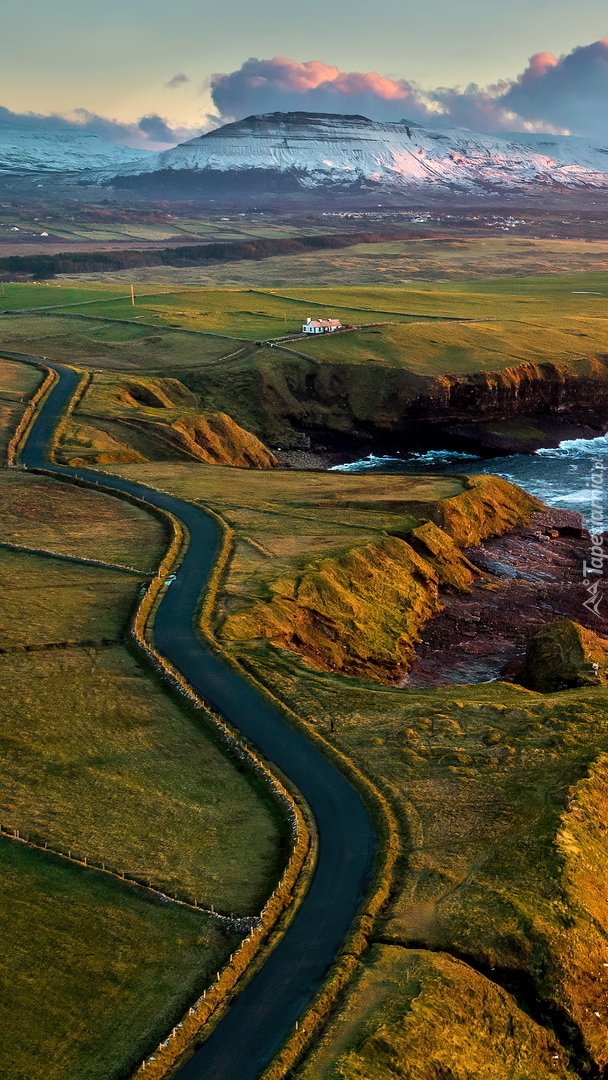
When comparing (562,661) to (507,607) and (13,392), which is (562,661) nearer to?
(507,607)

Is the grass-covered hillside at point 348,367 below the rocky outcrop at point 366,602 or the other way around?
the other way around

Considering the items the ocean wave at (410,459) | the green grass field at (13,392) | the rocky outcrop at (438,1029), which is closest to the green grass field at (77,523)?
the green grass field at (13,392)

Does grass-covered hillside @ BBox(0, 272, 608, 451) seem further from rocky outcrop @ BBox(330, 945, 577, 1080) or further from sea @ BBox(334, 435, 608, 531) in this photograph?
rocky outcrop @ BBox(330, 945, 577, 1080)

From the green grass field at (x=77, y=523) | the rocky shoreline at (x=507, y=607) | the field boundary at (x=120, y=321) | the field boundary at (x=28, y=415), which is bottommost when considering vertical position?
the rocky shoreline at (x=507, y=607)

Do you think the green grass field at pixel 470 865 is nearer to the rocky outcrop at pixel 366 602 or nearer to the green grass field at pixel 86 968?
the rocky outcrop at pixel 366 602

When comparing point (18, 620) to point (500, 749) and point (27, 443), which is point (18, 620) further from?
point (27, 443)

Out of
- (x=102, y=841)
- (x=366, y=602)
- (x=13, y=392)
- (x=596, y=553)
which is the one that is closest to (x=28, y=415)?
(x=13, y=392)

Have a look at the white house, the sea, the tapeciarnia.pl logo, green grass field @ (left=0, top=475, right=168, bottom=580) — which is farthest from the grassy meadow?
the white house
